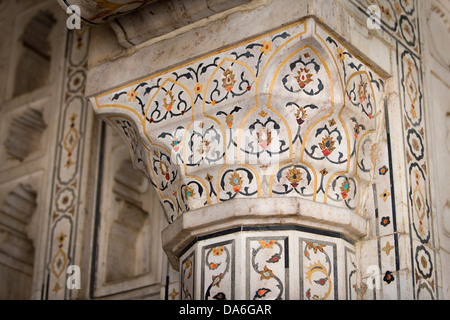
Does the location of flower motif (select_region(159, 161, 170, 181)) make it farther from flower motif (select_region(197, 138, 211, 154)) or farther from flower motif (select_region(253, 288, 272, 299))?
flower motif (select_region(253, 288, 272, 299))

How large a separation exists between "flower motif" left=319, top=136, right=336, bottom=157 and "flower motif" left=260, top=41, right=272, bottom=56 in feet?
1.19

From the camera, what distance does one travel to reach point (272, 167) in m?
3.49

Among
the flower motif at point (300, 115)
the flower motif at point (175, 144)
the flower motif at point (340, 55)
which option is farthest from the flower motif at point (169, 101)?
the flower motif at point (340, 55)

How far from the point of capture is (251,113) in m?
3.53

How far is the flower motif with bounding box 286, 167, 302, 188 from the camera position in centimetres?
348

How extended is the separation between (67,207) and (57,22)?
1.08m

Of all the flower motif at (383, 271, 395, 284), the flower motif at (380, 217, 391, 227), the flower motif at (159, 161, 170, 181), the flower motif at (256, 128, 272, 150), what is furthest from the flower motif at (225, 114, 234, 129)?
the flower motif at (383, 271, 395, 284)

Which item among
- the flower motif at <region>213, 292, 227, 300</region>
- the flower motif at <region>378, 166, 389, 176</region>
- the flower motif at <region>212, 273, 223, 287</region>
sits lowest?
the flower motif at <region>213, 292, 227, 300</region>

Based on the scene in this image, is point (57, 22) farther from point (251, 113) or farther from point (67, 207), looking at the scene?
point (251, 113)

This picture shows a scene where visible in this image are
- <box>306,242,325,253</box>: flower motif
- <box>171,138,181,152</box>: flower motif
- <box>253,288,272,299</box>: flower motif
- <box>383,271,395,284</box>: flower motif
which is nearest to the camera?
<box>253,288,272,299</box>: flower motif

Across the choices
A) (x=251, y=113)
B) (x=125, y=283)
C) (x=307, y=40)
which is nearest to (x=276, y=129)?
(x=251, y=113)

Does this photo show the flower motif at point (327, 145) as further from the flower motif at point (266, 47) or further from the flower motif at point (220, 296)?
the flower motif at point (220, 296)

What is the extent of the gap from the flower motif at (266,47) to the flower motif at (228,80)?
0.46ft

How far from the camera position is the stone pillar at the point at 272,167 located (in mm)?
3418
